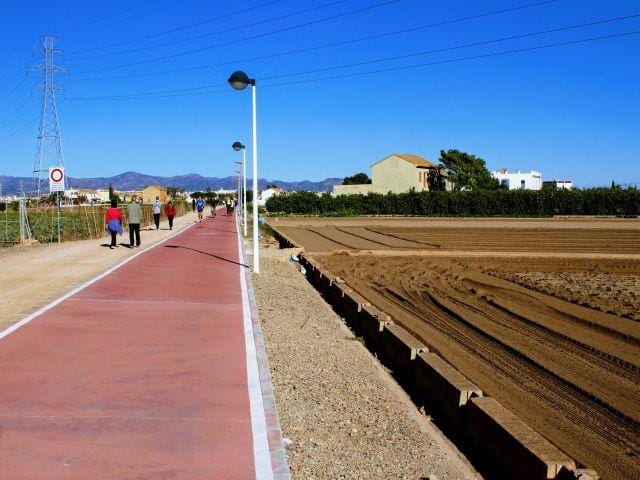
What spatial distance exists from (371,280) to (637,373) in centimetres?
928

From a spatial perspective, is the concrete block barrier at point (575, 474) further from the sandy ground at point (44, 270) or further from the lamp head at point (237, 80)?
the lamp head at point (237, 80)

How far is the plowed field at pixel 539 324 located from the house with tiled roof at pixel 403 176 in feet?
207

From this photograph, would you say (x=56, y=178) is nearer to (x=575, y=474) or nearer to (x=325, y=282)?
(x=325, y=282)

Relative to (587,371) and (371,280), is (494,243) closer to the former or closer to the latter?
(371,280)

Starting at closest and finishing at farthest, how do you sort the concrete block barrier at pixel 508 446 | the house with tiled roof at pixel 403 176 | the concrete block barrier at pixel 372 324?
the concrete block barrier at pixel 508 446
the concrete block barrier at pixel 372 324
the house with tiled roof at pixel 403 176

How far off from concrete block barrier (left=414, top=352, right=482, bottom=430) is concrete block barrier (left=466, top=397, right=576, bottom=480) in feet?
0.81

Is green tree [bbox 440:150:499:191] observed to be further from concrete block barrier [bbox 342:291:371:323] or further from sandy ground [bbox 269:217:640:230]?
concrete block barrier [bbox 342:291:371:323]

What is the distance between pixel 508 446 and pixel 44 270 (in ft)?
44.3

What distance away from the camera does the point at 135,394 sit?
6164 millimetres

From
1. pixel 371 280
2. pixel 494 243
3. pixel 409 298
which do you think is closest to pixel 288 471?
pixel 409 298

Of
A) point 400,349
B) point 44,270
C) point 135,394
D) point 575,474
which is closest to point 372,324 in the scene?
point 400,349

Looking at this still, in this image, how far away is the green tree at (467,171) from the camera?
89750 mm

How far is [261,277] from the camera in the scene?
16031 millimetres

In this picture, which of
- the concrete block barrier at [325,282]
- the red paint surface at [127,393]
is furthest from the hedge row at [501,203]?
the red paint surface at [127,393]
